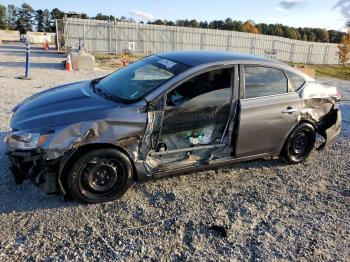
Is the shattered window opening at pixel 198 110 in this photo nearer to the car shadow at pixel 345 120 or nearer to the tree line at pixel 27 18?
the car shadow at pixel 345 120

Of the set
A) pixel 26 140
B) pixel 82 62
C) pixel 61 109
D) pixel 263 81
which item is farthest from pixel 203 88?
pixel 82 62

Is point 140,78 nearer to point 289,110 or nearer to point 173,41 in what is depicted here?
point 289,110

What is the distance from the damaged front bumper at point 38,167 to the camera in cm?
358

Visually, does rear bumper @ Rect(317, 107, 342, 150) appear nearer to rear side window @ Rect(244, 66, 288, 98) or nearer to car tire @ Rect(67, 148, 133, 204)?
rear side window @ Rect(244, 66, 288, 98)

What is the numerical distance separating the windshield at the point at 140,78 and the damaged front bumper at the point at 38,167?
45.8 inches

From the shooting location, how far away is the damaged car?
12.1 ft

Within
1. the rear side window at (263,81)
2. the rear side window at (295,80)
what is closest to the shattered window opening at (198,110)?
the rear side window at (263,81)

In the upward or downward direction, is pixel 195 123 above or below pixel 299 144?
above

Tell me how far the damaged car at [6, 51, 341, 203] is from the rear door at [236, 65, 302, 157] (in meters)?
0.01

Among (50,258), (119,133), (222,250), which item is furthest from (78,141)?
(222,250)

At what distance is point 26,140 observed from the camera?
3617mm

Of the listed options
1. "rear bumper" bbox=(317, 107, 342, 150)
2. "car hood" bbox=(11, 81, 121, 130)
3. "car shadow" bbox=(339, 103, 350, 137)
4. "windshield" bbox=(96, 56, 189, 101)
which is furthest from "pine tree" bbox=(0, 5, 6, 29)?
"rear bumper" bbox=(317, 107, 342, 150)

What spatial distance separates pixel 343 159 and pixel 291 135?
1324 millimetres

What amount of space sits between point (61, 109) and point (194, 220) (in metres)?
1.96
